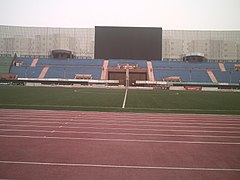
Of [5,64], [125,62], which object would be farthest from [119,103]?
[5,64]

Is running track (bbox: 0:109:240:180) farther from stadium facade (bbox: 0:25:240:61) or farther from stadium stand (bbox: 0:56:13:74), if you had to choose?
stadium facade (bbox: 0:25:240:61)

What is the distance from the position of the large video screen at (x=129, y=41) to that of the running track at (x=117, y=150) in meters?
45.7

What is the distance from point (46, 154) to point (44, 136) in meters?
1.57

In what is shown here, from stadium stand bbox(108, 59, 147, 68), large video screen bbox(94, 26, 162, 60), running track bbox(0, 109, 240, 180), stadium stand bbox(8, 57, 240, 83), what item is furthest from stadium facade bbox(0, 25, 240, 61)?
running track bbox(0, 109, 240, 180)

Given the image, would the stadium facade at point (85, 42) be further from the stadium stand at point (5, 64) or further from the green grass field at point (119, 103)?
the green grass field at point (119, 103)

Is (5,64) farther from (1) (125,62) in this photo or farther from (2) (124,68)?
(1) (125,62)

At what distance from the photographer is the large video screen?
52469mm

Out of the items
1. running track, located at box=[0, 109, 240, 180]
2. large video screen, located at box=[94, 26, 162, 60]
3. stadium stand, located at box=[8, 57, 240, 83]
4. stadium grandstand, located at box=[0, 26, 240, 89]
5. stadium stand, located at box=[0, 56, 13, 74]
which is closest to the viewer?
running track, located at box=[0, 109, 240, 180]

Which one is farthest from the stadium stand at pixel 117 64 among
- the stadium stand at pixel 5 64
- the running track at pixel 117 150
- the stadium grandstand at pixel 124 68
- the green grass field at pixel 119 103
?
the running track at pixel 117 150

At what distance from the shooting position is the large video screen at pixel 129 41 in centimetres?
5247

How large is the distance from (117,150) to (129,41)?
4910 centimetres

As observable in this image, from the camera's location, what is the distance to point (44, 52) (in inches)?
2509

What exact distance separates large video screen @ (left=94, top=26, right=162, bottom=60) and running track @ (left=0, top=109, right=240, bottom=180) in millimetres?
45734

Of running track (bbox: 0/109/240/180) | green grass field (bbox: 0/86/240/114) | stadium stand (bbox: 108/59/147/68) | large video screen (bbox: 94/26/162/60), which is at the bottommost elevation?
green grass field (bbox: 0/86/240/114)
